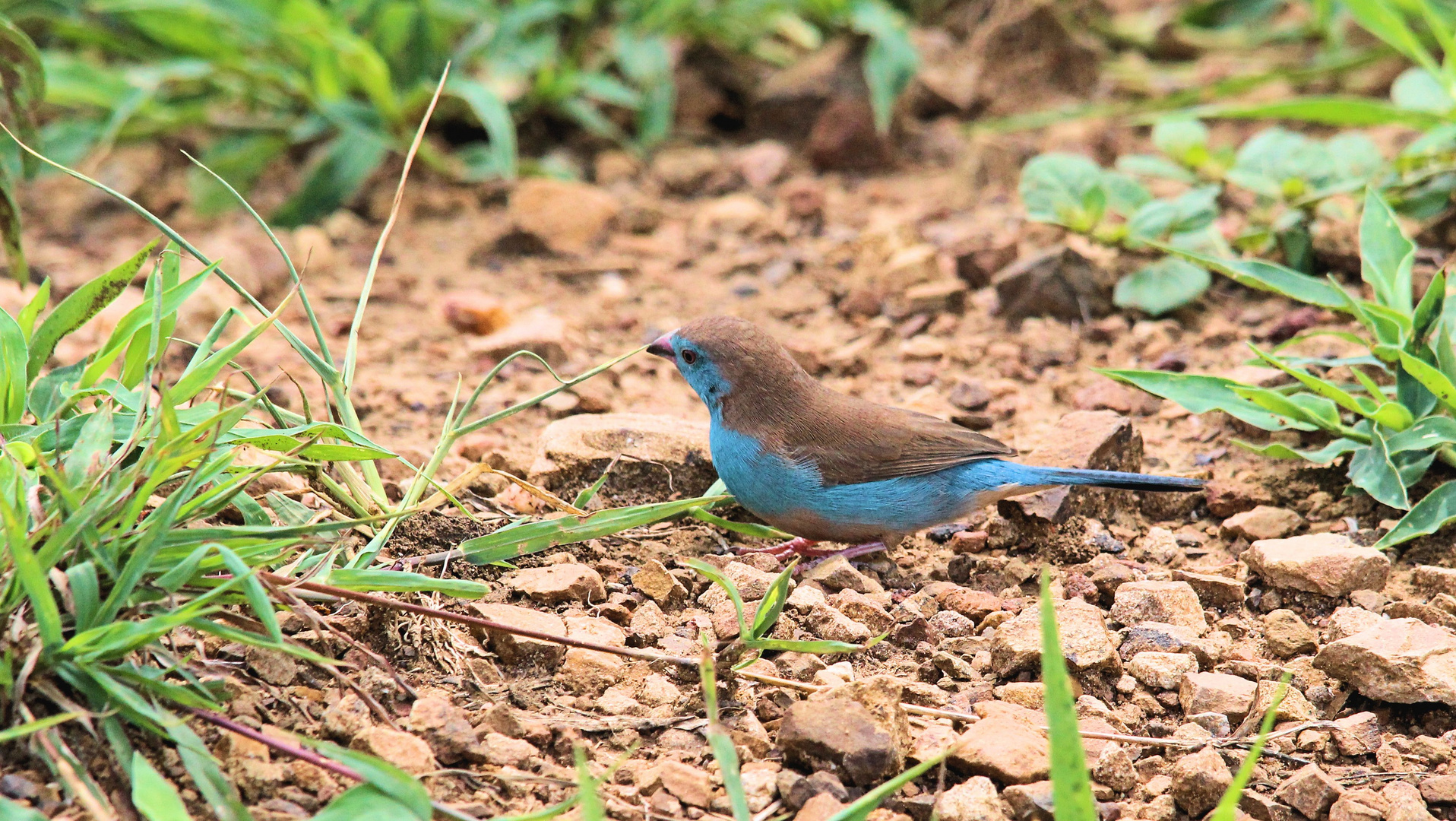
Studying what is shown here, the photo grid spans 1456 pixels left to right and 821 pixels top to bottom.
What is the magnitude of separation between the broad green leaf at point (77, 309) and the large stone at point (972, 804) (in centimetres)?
214

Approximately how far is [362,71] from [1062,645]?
13.4 feet

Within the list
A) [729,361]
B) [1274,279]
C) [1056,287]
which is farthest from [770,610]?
[1056,287]

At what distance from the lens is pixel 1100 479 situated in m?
3.71

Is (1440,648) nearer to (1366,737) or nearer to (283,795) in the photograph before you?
(1366,737)

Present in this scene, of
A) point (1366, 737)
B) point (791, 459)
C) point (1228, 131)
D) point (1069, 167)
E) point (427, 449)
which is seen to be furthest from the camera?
point (1228, 131)

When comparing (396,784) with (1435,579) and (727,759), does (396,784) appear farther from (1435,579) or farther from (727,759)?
(1435,579)

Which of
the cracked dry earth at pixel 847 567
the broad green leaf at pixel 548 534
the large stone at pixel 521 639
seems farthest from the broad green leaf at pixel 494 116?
the large stone at pixel 521 639

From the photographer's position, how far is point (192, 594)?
2.54 meters

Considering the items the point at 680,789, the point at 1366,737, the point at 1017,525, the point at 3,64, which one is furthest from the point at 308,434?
the point at 1366,737

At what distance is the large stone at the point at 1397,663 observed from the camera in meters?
2.96

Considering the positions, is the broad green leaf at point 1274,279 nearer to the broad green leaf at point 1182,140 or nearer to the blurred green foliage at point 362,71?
the broad green leaf at point 1182,140

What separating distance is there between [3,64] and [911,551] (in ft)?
9.96

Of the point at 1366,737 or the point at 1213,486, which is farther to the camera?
the point at 1213,486

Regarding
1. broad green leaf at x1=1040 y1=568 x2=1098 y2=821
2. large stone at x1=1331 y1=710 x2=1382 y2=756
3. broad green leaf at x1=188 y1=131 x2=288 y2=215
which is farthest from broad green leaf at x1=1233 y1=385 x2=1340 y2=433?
broad green leaf at x1=188 y1=131 x2=288 y2=215
